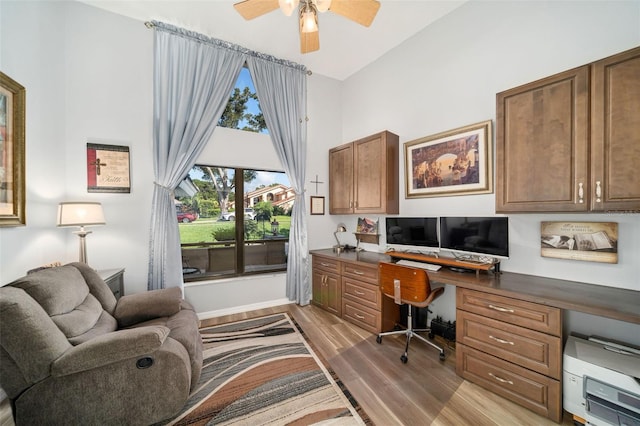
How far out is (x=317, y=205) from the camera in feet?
12.9

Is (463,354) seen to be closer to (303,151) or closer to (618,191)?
(618,191)

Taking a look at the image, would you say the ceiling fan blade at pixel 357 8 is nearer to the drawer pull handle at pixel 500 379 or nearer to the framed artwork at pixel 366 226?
the framed artwork at pixel 366 226

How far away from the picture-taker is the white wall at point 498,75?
1709mm

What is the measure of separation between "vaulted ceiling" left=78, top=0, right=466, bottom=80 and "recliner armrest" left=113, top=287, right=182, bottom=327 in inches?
122

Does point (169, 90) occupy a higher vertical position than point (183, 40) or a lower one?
lower

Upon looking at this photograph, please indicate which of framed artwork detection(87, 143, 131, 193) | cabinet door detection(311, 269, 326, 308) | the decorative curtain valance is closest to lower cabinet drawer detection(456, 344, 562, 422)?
cabinet door detection(311, 269, 326, 308)

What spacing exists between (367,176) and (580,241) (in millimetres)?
2129

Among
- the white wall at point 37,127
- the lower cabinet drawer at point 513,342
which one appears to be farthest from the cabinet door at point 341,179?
the white wall at point 37,127

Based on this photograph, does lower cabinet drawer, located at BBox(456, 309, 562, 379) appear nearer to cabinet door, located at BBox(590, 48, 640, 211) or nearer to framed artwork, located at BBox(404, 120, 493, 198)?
cabinet door, located at BBox(590, 48, 640, 211)

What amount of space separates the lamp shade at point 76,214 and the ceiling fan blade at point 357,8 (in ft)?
9.37

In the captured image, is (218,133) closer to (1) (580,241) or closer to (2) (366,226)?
→ (2) (366,226)

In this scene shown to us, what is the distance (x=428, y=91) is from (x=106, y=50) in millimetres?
3796

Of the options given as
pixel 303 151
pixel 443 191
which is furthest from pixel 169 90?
pixel 443 191

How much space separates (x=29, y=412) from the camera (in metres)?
1.26
